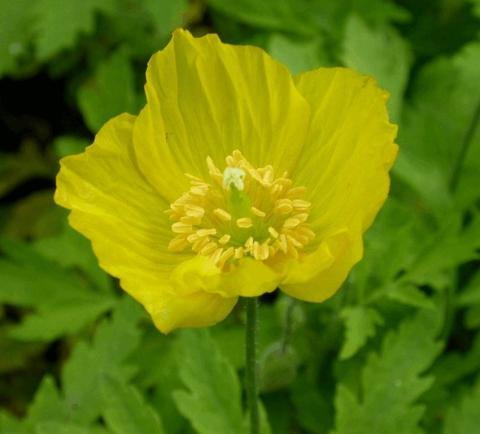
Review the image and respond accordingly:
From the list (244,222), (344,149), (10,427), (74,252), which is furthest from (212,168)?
(74,252)

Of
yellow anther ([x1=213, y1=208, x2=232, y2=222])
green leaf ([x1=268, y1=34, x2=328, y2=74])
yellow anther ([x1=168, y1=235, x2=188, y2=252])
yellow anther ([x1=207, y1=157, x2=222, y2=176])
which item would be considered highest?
yellow anther ([x1=207, y1=157, x2=222, y2=176])

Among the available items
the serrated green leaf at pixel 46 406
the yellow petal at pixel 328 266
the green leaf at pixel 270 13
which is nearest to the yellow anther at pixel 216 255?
the yellow petal at pixel 328 266

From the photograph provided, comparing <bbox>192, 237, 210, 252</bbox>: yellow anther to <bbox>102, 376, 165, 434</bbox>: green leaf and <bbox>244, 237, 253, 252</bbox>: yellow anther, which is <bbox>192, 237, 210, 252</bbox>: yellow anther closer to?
<bbox>244, 237, 253, 252</bbox>: yellow anther

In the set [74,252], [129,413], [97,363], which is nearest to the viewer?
[129,413]

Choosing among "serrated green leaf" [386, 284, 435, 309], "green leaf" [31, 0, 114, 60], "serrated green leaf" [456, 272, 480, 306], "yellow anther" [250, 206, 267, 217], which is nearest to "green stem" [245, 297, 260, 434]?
"yellow anther" [250, 206, 267, 217]

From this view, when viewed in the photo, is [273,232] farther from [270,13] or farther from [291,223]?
[270,13]

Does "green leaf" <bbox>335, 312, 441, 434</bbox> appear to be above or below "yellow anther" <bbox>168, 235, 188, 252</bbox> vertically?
below

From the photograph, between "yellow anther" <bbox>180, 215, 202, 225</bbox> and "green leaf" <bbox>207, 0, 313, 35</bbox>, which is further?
"green leaf" <bbox>207, 0, 313, 35</bbox>

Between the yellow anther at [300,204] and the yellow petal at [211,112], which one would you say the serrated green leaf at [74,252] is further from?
the yellow anther at [300,204]
